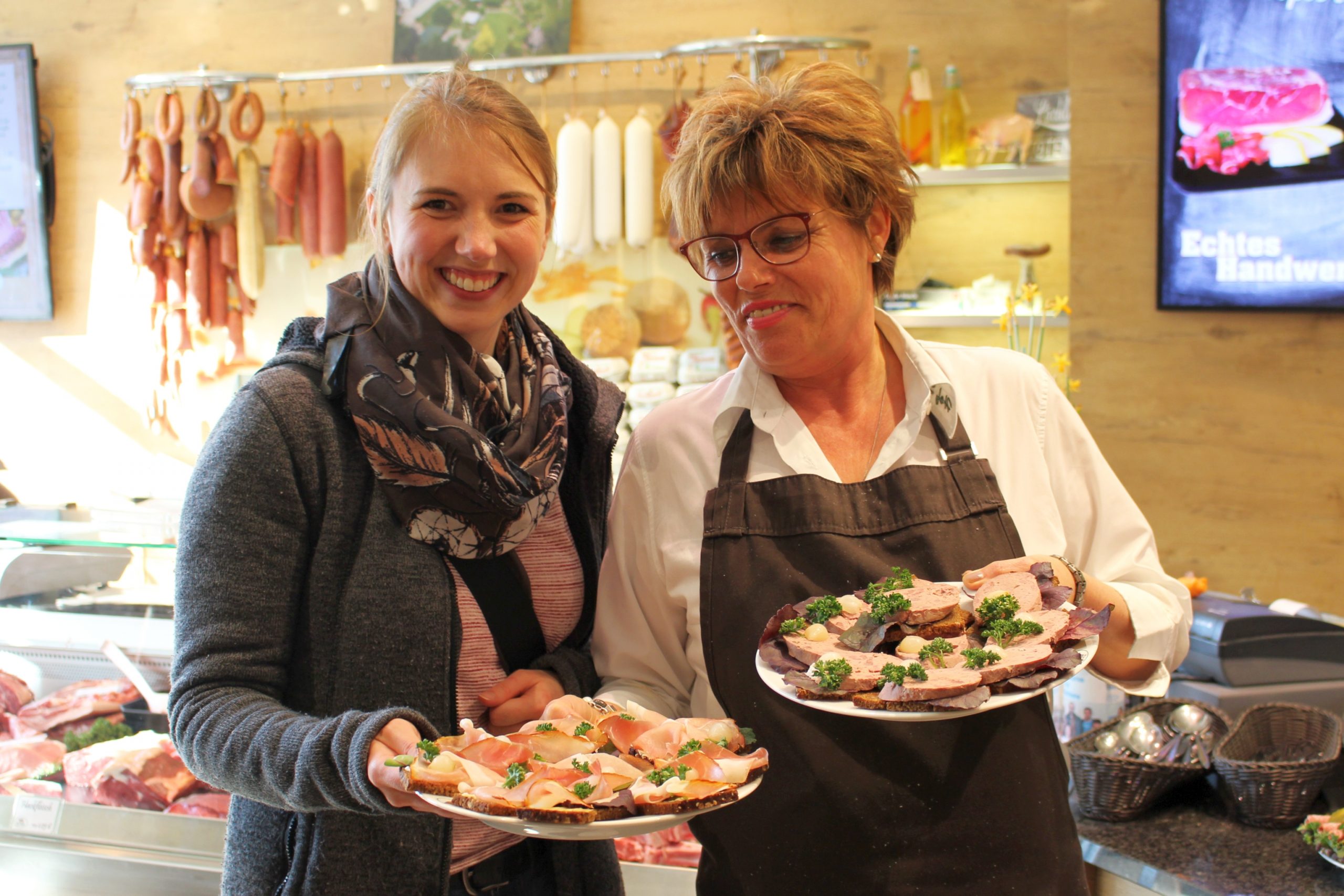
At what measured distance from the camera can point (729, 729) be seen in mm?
1295

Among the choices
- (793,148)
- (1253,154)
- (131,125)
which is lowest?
(793,148)

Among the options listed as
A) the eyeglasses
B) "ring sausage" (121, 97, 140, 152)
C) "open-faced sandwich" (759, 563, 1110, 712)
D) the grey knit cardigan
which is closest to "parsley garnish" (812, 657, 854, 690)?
"open-faced sandwich" (759, 563, 1110, 712)

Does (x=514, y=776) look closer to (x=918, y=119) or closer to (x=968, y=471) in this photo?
(x=968, y=471)

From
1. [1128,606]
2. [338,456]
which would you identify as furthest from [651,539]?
[1128,606]

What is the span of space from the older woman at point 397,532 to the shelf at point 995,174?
2.70 meters

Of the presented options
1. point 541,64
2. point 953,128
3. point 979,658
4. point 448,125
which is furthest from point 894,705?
point 541,64

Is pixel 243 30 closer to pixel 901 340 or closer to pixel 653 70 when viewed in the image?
pixel 653 70

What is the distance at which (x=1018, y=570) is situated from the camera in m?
1.38

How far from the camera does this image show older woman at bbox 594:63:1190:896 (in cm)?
141

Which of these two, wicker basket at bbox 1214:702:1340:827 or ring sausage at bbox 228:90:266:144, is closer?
wicker basket at bbox 1214:702:1340:827

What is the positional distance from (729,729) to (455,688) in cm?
40

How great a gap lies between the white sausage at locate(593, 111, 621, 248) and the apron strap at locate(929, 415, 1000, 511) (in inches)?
120

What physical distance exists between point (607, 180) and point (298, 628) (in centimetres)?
326

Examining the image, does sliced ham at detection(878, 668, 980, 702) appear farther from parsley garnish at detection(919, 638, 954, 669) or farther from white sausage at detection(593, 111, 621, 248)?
white sausage at detection(593, 111, 621, 248)
